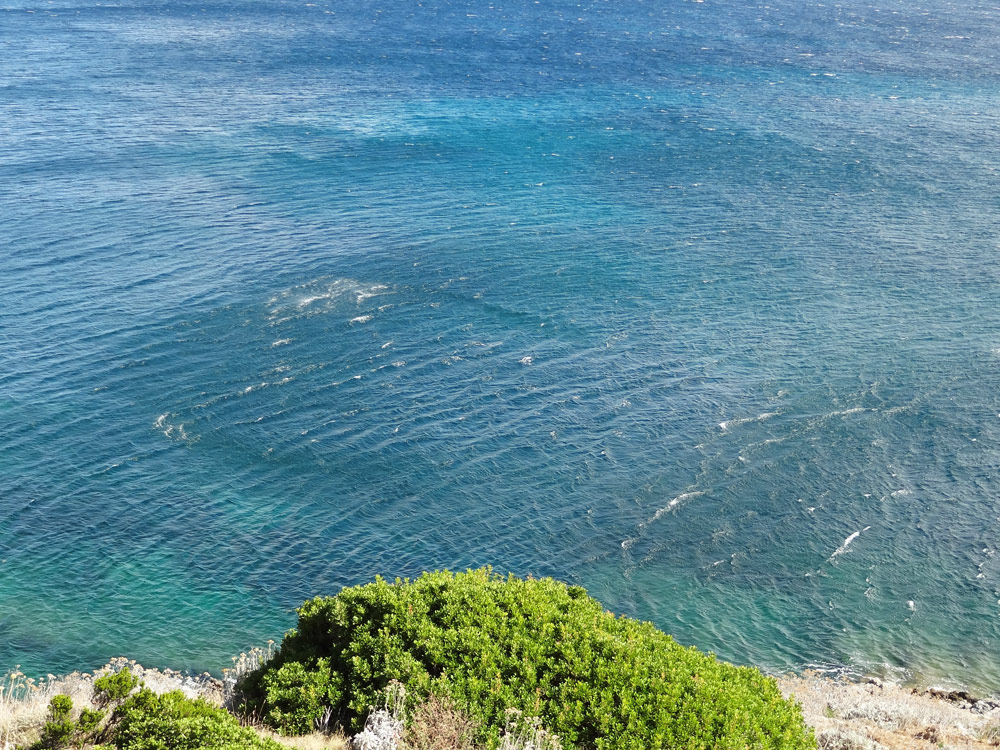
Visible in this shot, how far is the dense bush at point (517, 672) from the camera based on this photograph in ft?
72.8

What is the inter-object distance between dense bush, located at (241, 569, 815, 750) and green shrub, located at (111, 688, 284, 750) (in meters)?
3.67

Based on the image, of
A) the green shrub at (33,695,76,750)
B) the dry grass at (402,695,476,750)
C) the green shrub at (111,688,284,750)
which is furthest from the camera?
the dry grass at (402,695,476,750)

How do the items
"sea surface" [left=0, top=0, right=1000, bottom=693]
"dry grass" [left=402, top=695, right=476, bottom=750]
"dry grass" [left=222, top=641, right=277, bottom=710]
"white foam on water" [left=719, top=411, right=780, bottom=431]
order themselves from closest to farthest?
"dry grass" [left=402, top=695, right=476, bottom=750]
"dry grass" [left=222, top=641, right=277, bottom=710]
"sea surface" [left=0, top=0, right=1000, bottom=693]
"white foam on water" [left=719, top=411, right=780, bottom=431]

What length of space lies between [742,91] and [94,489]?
106442 mm

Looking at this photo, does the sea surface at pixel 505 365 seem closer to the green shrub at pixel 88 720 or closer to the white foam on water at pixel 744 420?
the white foam on water at pixel 744 420

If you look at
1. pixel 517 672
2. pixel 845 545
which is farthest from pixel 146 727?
pixel 845 545

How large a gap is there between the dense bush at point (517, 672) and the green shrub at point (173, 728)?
3670 mm

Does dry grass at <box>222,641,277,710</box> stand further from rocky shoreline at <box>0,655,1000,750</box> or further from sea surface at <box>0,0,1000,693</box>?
sea surface at <box>0,0,1000,693</box>

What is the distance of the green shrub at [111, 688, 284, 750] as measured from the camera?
19312 millimetres

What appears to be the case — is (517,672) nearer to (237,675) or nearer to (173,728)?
(173,728)

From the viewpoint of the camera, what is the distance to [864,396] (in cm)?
5647

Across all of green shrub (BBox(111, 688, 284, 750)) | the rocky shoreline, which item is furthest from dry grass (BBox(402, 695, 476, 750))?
green shrub (BBox(111, 688, 284, 750))

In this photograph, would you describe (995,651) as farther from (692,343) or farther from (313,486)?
(313,486)

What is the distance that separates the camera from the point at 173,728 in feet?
64.1
